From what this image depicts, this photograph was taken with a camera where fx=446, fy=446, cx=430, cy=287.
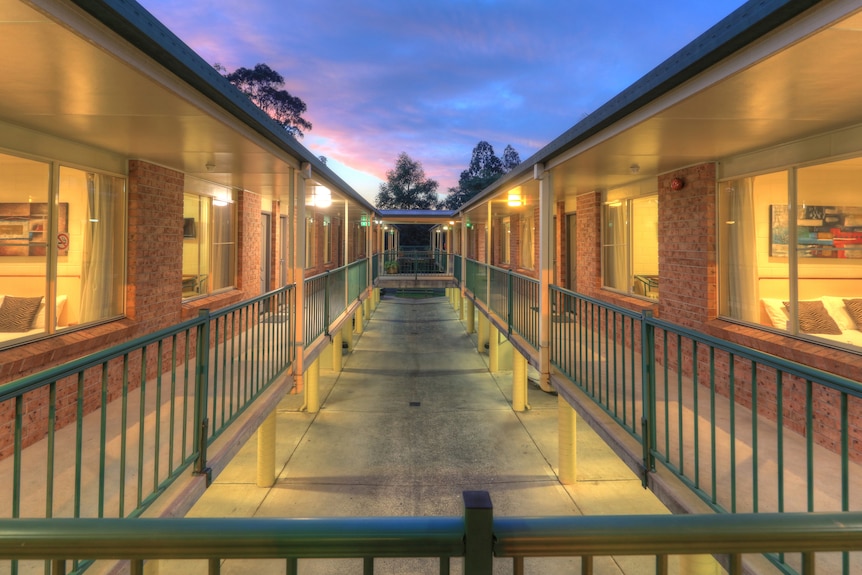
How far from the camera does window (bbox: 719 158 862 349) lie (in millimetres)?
4461

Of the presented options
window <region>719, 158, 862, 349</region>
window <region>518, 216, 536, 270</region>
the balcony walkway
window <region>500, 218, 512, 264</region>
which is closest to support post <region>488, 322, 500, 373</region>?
the balcony walkway

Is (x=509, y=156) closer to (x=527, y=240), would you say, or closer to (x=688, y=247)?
(x=527, y=240)

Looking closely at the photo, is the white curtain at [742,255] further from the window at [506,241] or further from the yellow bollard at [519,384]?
the window at [506,241]

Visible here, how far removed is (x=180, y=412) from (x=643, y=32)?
604ft

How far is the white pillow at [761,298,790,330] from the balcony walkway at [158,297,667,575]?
11.0 ft

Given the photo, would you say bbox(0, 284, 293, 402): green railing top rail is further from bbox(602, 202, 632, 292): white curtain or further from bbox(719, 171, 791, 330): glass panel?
bbox(602, 202, 632, 292): white curtain

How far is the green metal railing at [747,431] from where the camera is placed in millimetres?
2221

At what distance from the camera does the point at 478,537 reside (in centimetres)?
114

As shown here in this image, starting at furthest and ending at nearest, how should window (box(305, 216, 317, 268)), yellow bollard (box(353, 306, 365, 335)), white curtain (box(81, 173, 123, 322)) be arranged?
yellow bollard (box(353, 306, 365, 335)) < window (box(305, 216, 317, 268)) < white curtain (box(81, 173, 123, 322))

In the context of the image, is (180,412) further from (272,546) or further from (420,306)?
(420,306)

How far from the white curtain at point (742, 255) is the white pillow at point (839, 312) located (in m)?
0.83

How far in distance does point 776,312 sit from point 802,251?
0.79m

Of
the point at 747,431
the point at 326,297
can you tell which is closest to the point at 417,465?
the point at 326,297

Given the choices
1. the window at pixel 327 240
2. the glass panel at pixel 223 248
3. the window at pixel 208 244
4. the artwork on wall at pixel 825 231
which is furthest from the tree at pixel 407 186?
the artwork on wall at pixel 825 231
